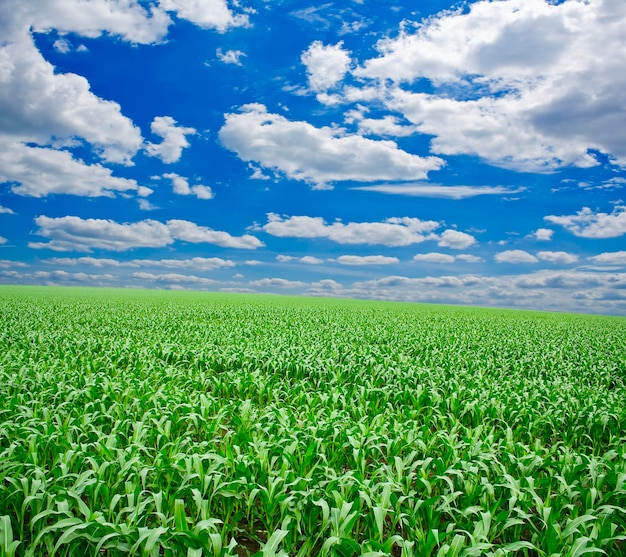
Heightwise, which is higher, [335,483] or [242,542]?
[335,483]

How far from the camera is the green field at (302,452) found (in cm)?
425

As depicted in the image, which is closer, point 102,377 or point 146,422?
point 146,422

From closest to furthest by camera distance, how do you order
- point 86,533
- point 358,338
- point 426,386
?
point 86,533
point 426,386
point 358,338

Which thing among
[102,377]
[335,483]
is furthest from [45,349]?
[335,483]

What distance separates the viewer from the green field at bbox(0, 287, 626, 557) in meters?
4.25

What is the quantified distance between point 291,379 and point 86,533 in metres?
7.75

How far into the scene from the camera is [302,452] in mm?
6539

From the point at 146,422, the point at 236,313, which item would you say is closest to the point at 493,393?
the point at 146,422

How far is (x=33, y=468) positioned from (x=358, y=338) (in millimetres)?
14423

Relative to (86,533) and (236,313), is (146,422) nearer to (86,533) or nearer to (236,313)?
(86,533)

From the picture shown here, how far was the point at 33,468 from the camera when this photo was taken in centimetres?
552

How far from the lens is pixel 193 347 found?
14.9 meters

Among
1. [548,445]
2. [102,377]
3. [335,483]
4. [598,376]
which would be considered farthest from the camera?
[598,376]

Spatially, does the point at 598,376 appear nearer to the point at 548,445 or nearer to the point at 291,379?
the point at 548,445
